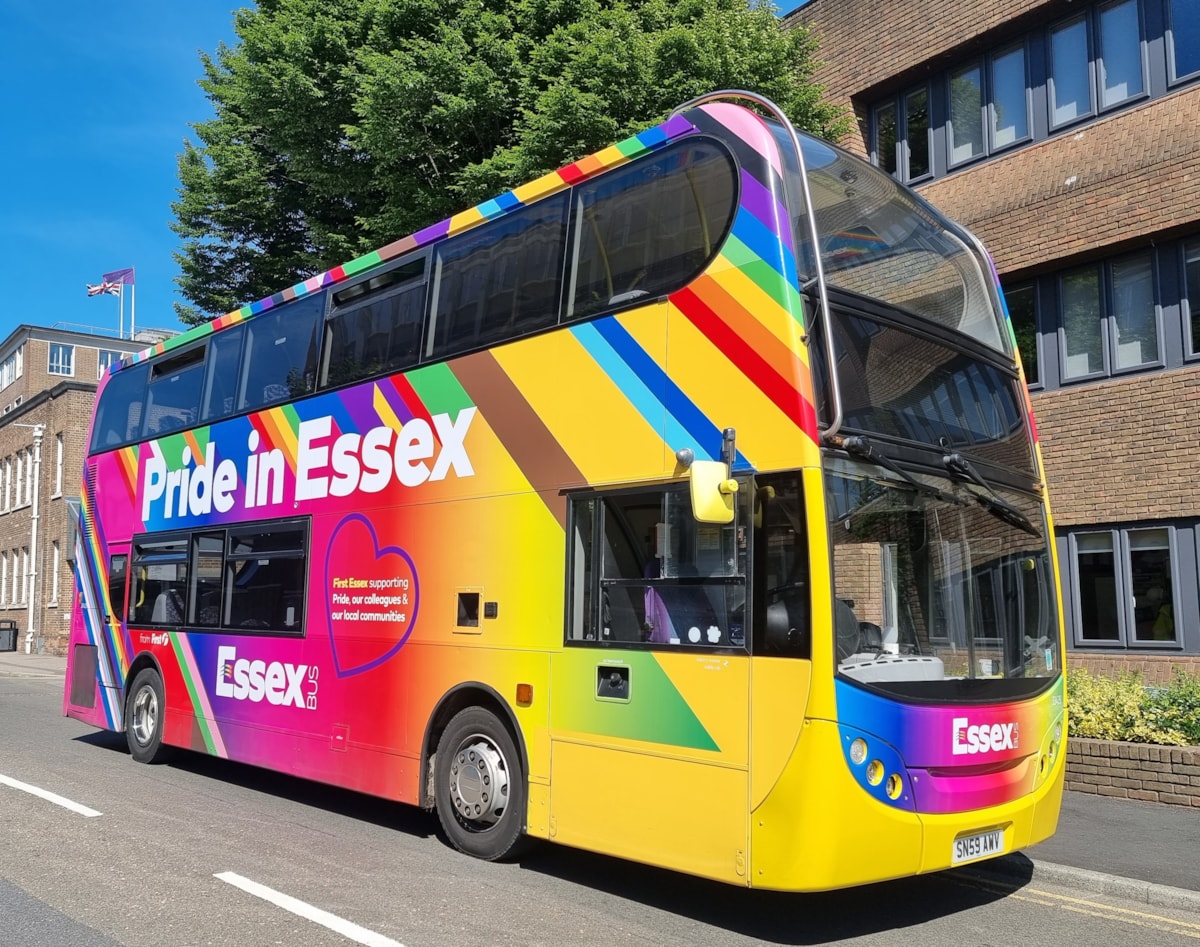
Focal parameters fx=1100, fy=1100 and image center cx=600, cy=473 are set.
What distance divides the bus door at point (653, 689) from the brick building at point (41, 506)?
3035 cm

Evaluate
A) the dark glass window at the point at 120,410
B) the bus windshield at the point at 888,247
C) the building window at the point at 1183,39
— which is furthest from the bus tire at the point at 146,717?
the building window at the point at 1183,39

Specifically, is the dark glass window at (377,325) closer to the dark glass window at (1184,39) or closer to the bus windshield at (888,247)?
the bus windshield at (888,247)

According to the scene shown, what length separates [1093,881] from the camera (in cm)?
660

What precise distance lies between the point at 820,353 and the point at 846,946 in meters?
2.94

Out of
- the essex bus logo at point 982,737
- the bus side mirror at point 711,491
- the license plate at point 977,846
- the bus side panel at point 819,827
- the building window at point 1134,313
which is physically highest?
the building window at point 1134,313

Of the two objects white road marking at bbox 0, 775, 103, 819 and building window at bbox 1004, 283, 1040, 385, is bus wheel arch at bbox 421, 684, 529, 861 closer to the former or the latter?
white road marking at bbox 0, 775, 103, 819

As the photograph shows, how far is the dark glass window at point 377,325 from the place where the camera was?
27.4ft

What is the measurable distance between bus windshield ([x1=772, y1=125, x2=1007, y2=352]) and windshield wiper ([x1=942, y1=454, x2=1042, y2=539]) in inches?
35.5

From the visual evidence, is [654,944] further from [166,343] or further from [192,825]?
[166,343]

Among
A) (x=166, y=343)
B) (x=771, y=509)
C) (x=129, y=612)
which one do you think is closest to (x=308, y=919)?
(x=771, y=509)

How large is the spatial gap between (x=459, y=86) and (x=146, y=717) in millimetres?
8380

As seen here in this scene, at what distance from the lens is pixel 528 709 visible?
6.75m

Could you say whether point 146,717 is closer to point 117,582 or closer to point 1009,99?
point 117,582

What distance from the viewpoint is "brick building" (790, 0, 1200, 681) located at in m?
12.9
